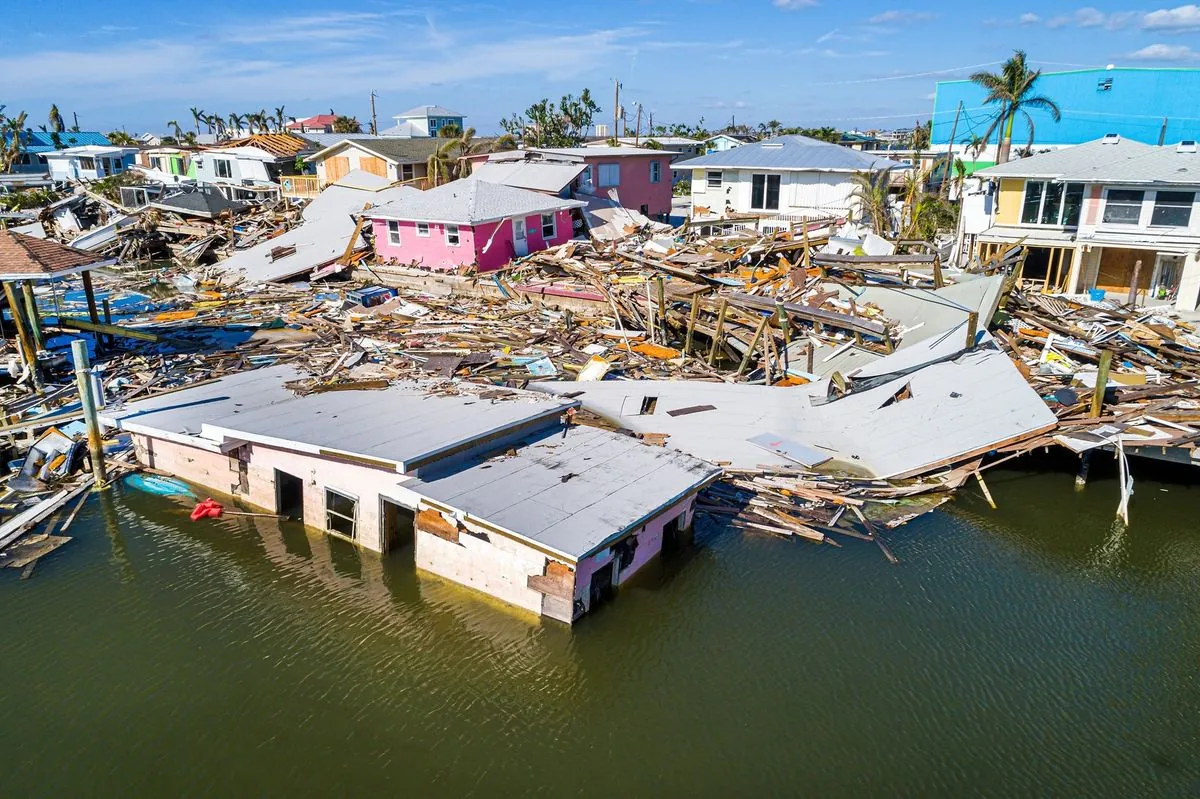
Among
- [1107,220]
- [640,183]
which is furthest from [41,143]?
[1107,220]

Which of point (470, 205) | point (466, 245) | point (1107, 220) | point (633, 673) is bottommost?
point (633, 673)

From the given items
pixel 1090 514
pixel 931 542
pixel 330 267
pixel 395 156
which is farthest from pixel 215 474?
pixel 395 156

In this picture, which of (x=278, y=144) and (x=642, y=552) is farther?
(x=278, y=144)

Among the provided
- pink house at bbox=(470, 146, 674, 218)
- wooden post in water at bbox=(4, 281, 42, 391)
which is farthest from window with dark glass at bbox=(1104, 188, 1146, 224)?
wooden post in water at bbox=(4, 281, 42, 391)

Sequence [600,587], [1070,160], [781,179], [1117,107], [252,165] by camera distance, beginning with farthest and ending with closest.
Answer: [252,165] → [1117,107] → [781,179] → [1070,160] → [600,587]

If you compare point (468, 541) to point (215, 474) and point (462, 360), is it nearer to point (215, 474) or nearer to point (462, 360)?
point (215, 474)

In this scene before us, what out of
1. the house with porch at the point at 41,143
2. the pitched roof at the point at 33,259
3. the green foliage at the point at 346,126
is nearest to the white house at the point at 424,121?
the green foliage at the point at 346,126

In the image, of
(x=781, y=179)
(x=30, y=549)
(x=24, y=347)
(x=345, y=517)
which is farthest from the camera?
(x=781, y=179)

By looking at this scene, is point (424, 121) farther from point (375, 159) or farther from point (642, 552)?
point (642, 552)

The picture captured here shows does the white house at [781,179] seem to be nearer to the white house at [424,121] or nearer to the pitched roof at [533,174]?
the pitched roof at [533,174]
